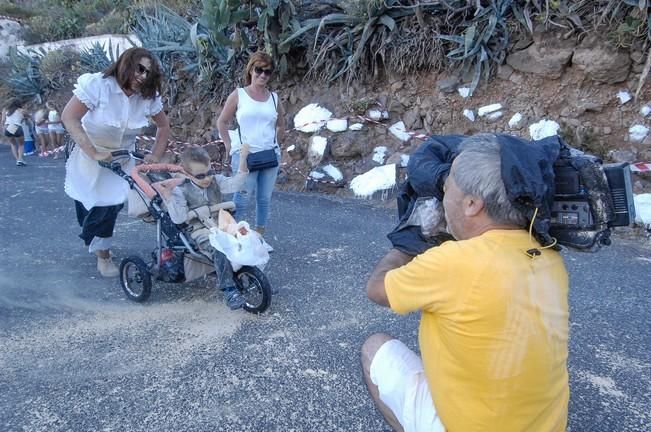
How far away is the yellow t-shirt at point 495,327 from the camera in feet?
5.26

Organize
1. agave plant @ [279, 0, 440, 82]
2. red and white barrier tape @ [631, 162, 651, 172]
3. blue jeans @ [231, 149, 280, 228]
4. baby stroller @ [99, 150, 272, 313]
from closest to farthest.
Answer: baby stroller @ [99, 150, 272, 313] < blue jeans @ [231, 149, 280, 228] < red and white barrier tape @ [631, 162, 651, 172] < agave plant @ [279, 0, 440, 82]

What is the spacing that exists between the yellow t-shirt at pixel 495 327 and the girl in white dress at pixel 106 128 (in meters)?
3.07

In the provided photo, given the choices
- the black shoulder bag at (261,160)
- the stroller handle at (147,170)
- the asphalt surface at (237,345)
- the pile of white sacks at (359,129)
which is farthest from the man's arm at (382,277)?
the pile of white sacks at (359,129)

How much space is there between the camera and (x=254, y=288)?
388cm

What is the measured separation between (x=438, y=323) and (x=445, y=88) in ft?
22.8

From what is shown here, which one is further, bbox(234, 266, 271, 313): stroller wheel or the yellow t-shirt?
bbox(234, 266, 271, 313): stroller wheel

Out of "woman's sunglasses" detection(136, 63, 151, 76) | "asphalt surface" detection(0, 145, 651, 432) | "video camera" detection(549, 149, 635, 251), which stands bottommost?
"asphalt surface" detection(0, 145, 651, 432)

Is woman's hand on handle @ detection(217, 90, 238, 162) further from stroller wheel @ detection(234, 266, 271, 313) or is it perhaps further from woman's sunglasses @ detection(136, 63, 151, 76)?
stroller wheel @ detection(234, 266, 271, 313)

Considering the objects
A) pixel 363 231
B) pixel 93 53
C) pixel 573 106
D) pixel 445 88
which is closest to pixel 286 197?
pixel 363 231

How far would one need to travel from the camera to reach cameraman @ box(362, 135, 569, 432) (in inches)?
63.4

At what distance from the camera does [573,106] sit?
282 inches

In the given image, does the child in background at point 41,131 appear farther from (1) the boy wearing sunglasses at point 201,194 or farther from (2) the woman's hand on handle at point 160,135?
(1) the boy wearing sunglasses at point 201,194

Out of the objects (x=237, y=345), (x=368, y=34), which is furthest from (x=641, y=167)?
(x=237, y=345)

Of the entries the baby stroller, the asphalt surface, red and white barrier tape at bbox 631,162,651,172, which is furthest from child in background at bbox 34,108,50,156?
red and white barrier tape at bbox 631,162,651,172
